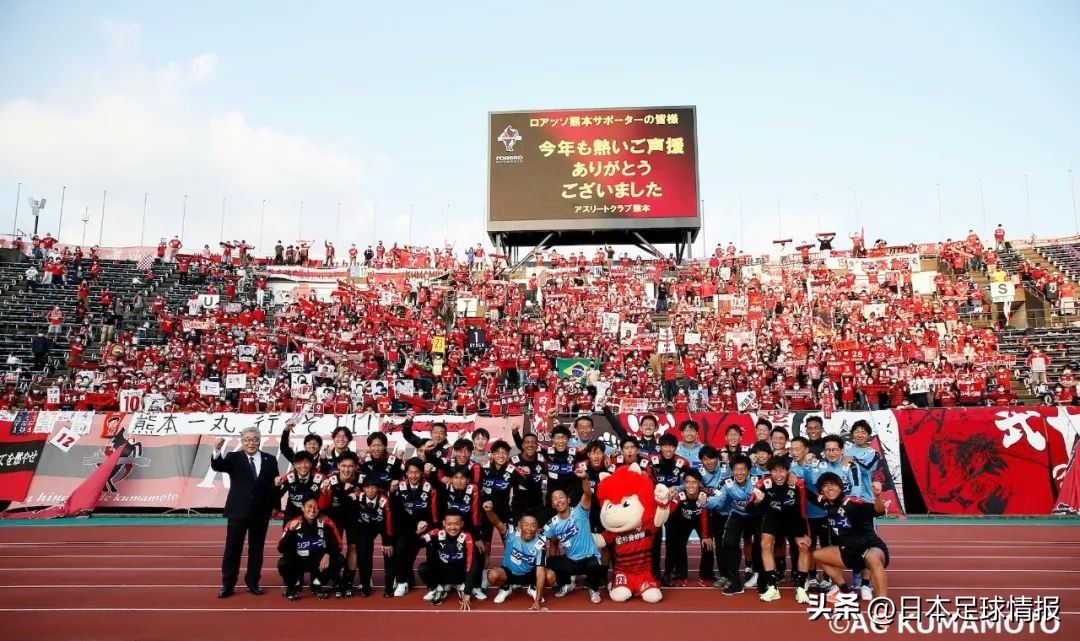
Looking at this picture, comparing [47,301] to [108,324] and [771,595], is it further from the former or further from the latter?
[771,595]

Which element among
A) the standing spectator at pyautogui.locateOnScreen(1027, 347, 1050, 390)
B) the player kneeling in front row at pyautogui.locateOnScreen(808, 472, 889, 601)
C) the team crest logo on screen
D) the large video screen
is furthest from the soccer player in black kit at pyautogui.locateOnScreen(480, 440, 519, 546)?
the team crest logo on screen

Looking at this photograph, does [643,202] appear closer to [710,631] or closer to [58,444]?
[58,444]

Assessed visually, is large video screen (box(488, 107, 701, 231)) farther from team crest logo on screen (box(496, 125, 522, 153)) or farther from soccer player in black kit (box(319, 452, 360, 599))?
soccer player in black kit (box(319, 452, 360, 599))

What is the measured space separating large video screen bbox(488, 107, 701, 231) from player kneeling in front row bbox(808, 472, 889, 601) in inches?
741

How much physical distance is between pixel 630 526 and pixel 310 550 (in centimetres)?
330

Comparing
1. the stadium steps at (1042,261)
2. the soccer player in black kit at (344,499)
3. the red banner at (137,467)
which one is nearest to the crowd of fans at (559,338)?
the stadium steps at (1042,261)

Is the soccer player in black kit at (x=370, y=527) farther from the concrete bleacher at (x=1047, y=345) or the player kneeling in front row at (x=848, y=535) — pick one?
the concrete bleacher at (x=1047, y=345)

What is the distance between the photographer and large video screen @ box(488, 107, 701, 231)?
25.1 m

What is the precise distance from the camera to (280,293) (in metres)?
26.3

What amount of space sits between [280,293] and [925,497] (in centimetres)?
2196

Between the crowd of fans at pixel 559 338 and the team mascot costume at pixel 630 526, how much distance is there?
9.55 m

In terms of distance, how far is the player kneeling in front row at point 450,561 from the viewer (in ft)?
22.7

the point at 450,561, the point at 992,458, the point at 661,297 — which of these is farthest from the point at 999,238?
the point at 450,561

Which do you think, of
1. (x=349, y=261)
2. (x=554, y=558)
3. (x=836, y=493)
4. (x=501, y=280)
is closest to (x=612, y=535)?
(x=554, y=558)
